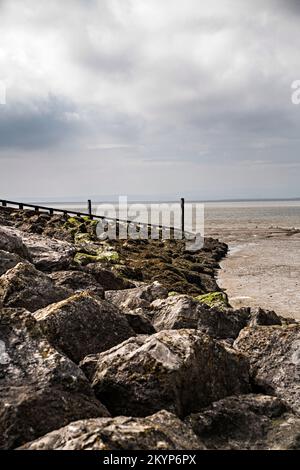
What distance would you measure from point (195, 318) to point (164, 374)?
10.2 ft

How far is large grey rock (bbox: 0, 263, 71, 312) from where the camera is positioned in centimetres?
696

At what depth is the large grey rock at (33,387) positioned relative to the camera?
13.2 feet

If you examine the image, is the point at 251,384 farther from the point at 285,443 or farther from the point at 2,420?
the point at 2,420

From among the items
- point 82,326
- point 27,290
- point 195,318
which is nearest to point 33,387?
point 82,326

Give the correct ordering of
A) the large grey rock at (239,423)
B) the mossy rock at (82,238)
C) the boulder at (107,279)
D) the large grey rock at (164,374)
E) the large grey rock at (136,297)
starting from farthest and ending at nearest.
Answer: the mossy rock at (82,238) < the boulder at (107,279) < the large grey rock at (136,297) < the large grey rock at (164,374) < the large grey rock at (239,423)

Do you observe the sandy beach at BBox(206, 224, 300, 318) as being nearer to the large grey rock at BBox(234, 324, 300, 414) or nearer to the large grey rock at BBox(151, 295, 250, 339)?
the large grey rock at BBox(151, 295, 250, 339)

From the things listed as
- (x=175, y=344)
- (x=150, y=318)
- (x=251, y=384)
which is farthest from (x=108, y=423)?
(x=150, y=318)

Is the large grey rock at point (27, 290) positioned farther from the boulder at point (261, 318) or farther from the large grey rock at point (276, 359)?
the boulder at point (261, 318)

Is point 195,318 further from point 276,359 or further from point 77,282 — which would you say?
point 77,282

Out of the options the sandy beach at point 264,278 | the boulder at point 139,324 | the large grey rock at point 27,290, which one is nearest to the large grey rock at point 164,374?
the boulder at point 139,324

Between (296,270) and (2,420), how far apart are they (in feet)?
77.8

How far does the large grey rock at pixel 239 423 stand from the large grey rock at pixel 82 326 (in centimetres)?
182

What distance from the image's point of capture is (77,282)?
924 cm

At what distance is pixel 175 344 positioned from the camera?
16.9 ft
